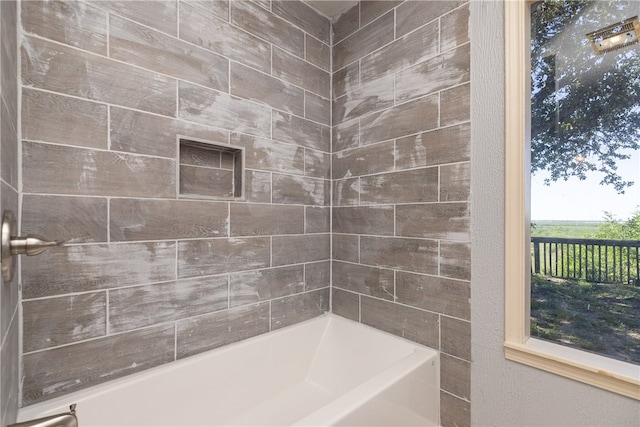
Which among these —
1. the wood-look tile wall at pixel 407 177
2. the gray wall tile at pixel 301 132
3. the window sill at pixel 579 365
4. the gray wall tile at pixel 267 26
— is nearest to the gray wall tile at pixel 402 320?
the wood-look tile wall at pixel 407 177

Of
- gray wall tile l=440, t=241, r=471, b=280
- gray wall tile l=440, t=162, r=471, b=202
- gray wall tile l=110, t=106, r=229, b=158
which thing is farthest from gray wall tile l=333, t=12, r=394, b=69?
gray wall tile l=440, t=241, r=471, b=280

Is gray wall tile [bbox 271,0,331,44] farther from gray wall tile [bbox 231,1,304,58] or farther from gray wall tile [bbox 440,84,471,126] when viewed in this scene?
gray wall tile [bbox 440,84,471,126]

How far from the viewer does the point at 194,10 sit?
4.99 ft

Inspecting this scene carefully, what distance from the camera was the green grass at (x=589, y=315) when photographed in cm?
115

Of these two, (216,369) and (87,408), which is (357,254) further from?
(87,408)

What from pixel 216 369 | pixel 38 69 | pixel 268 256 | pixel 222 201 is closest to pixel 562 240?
pixel 268 256

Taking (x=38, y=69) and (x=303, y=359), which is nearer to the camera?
(x=38, y=69)

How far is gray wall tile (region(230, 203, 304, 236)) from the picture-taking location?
1.69 m

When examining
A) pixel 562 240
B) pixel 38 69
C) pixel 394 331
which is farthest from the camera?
pixel 394 331

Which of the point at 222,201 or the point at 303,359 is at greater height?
the point at 222,201

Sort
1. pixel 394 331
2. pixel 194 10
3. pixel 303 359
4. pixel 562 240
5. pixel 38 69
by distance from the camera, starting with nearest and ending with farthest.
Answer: pixel 38 69, pixel 562 240, pixel 194 10, pixel 394 331, pixel 303 359

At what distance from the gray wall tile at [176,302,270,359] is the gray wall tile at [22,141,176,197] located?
0.66m

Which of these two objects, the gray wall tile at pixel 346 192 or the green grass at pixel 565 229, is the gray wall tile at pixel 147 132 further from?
the green grass at pixel 565 229

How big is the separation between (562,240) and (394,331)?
3.16 feet
